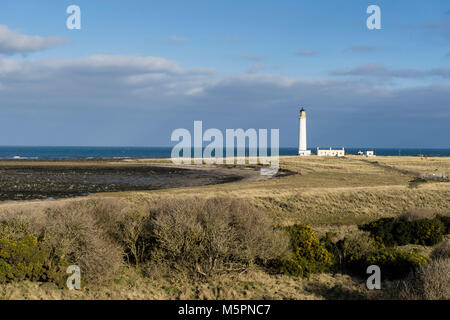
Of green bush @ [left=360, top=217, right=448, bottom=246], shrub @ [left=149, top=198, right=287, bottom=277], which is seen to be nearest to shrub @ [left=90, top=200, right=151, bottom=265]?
shrub @ [left=149, top=198, right=287, bottom=277]

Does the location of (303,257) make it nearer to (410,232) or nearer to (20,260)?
(410,232)

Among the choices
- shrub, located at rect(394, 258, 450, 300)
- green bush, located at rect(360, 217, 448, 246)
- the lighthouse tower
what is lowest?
green bush, located at rect(360, 217, 448, 246)

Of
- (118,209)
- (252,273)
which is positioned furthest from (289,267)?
(118,209)

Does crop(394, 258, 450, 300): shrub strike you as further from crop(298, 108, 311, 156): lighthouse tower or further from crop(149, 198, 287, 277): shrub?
crop(298, 108, 311, 156): lighthouse tower

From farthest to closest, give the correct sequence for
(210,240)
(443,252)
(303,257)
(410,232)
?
(410,232)
(443,252)
(303,257)
(210,240)

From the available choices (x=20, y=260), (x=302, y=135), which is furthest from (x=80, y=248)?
(x=302, y=135)

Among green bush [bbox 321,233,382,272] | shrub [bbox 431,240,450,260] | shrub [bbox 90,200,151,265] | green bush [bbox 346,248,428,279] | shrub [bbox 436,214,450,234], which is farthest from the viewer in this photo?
shrub [bbox 436,214,450,234]
